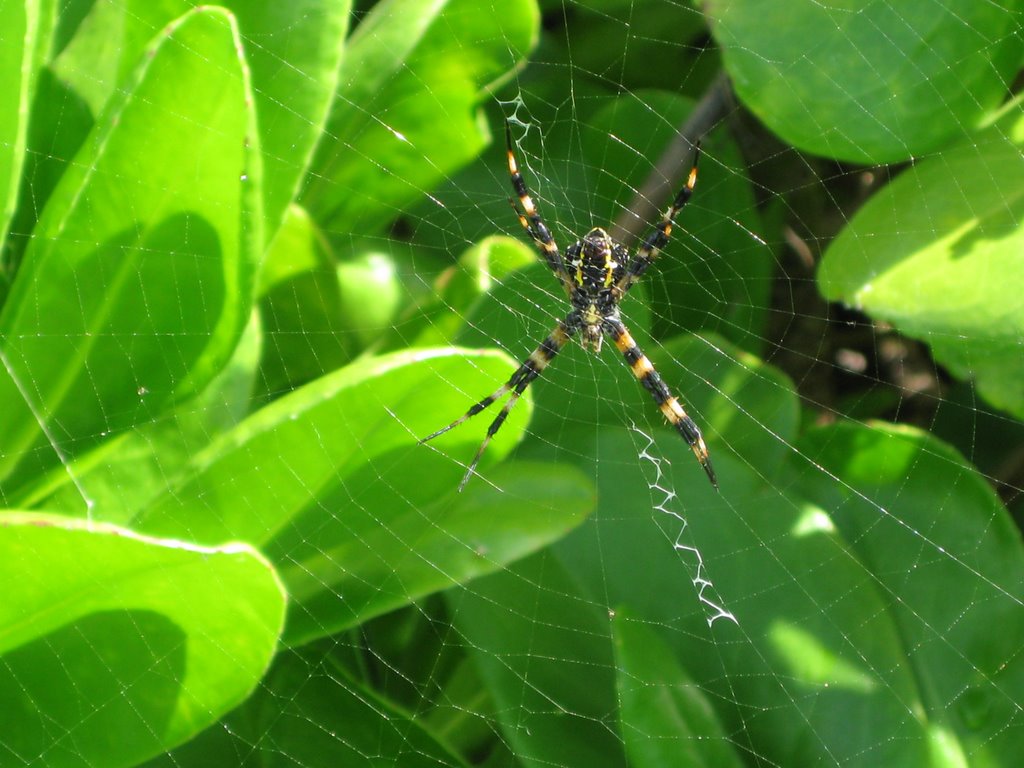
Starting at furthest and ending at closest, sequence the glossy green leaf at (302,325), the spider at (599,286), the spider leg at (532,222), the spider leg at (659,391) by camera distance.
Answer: the spider leg at (532,222)
the spider at (599,286)
the spider leg at (659,391)
the glossy green leaf at (302,325)

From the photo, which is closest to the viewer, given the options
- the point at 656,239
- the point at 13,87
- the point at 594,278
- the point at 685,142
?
the point at 13,87

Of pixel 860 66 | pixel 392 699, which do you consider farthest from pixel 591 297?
pixel 392 699

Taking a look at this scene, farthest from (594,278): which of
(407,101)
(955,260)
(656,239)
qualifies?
(955,260)

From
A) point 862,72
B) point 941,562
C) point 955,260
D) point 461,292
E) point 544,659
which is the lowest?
point 544,659

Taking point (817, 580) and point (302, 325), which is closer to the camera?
point (817, 580)

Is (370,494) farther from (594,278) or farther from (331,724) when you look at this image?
(594,278)

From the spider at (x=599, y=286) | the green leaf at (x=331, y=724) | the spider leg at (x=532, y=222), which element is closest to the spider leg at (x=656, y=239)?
the spider at (x=599, y=286)

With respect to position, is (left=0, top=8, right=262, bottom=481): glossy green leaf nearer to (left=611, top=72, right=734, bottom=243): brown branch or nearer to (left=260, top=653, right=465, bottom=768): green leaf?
(left=260, top=653, right=465, bottom=768): green leaf

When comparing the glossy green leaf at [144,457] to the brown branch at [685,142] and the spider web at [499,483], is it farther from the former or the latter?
the brown branch at [685,142]

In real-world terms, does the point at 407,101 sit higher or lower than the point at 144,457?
higher
